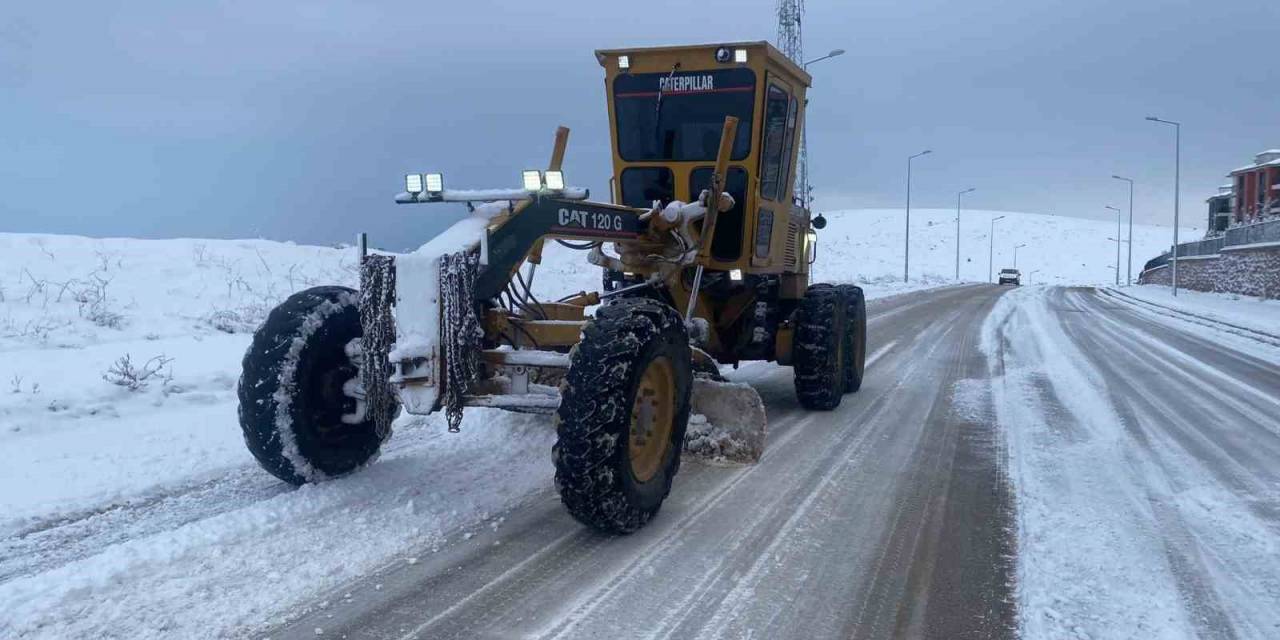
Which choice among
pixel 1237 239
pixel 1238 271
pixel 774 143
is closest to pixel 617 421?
pixel 774 143

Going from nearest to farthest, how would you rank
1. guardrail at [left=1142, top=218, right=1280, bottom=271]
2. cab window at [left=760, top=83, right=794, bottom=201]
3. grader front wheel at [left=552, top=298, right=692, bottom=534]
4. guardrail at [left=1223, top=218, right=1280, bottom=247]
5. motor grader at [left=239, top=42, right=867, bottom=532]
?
grader front wheel at [left=552, top=298, right=692, bottom=534] < motor grader at [left=239, top=42, right=867, bottom=532] < cab window at [left=760, top=83, right=794, bottom=201] < guardrail at [left=1223, top=218, right=1280, bottom=247] < guardrail at [left=1142, top=218, right=1280, bottom=271]

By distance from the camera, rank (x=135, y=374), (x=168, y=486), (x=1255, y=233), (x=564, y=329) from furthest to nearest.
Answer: (x=1255, y=233), (x=135, y=374), (x=564, y=329), (x=168, y=486)

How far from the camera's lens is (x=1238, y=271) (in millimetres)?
36281

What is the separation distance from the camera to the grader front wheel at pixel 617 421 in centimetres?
408

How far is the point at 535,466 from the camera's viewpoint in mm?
5723

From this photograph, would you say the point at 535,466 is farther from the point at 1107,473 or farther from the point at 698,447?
the point at 1107,473

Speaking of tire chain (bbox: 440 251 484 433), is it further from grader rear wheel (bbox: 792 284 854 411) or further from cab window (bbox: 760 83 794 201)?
grader rear wheel (bbox: 792 284 854 411)

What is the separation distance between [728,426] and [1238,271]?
3820 cm

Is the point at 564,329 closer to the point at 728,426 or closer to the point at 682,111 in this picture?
the point at 728,426

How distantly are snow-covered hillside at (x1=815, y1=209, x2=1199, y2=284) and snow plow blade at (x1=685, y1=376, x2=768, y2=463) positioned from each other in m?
83.5

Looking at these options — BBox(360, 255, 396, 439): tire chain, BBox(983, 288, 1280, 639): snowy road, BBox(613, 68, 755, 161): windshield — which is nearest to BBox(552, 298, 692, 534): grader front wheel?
BBox(360, 255, 396, 439): tire chain

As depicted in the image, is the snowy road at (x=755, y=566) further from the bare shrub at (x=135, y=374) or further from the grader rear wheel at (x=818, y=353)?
the bare shrub at (x=135, y=374)

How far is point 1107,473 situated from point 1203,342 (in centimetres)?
1257

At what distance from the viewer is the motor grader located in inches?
168
